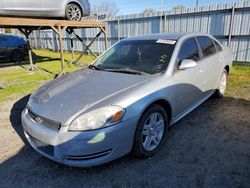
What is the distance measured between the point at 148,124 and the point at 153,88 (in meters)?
0.47

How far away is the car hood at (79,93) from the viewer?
2.45 meters

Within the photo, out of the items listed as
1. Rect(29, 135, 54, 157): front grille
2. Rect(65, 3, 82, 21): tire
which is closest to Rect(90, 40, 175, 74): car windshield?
Rect(29, 135, 54, 157): front grille

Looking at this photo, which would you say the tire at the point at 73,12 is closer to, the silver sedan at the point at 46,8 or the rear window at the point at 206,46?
the silver sedan at the point at 46,8

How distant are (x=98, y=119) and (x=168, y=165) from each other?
3.66ft

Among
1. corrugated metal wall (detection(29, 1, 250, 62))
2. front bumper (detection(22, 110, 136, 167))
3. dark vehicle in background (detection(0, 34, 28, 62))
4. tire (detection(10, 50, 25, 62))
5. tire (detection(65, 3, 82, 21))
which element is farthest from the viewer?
tire (detection(10, 50, 25, 62))

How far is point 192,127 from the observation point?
3.69 m

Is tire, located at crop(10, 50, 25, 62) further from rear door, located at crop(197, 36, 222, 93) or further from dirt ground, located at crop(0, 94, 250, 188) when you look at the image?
rear door, located at crop(197, 36, 222, 93)

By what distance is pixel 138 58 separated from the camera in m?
3.46

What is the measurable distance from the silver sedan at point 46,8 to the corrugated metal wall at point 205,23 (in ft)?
13.3

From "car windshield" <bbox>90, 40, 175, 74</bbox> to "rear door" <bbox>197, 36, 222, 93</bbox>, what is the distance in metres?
0.94

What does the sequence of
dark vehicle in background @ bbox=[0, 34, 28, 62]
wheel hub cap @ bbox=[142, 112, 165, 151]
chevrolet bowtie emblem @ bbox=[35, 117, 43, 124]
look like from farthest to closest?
dark vehicle in background @ bbox=[0, 34, 28, 62], wheel hub cap @ bbox=[142, 112, 165, 151], chevrolet bowtie emblem @ bbox=[35, 117, 43, 124]

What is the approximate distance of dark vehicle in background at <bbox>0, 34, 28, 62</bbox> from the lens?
12.5 m

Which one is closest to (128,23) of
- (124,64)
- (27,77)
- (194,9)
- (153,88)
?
(194,9)

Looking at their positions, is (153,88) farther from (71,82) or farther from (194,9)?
(194,9)
